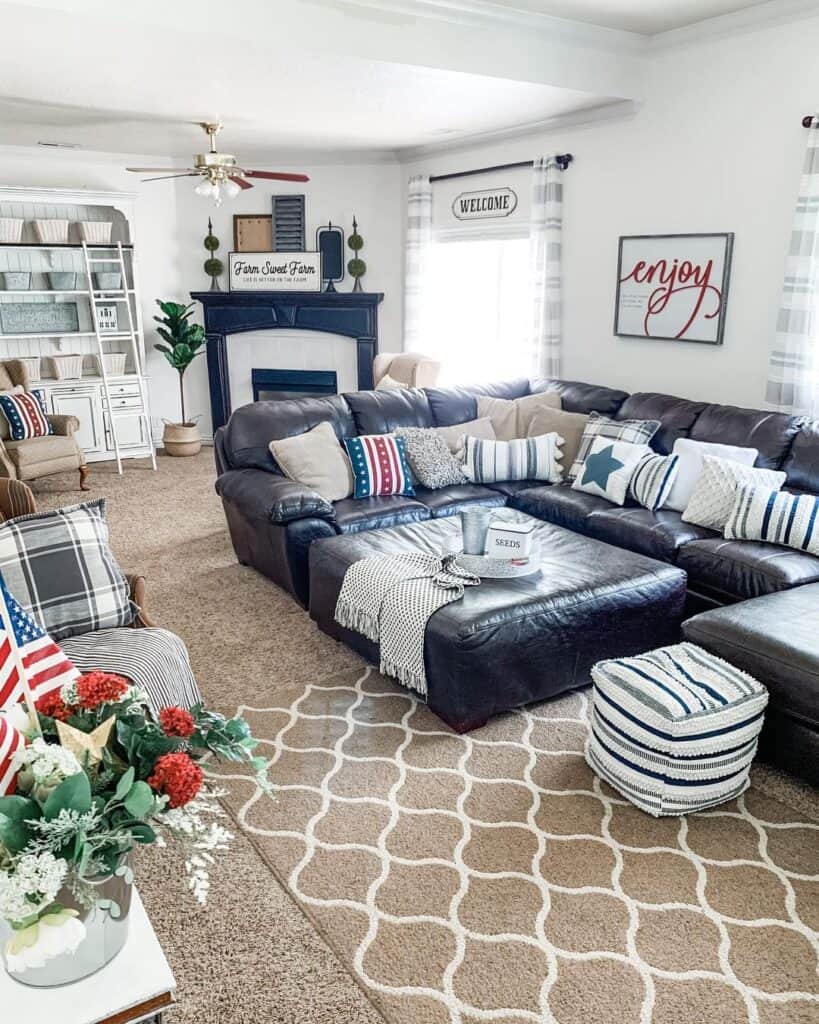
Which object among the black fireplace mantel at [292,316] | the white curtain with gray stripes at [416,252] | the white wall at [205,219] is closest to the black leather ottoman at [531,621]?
the white curtain with gray stripes at [416,252]

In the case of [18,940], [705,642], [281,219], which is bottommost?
[705,642]

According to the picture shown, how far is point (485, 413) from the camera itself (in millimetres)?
5266

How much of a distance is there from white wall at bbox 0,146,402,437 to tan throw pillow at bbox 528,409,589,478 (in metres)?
2.89

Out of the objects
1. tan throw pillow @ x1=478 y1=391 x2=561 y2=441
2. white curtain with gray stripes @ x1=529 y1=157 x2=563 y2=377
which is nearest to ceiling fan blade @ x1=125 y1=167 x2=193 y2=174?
white curtain with gray stripes @ x1=529 y1=157 x2=563 y2=377

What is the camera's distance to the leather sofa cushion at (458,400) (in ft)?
17.1

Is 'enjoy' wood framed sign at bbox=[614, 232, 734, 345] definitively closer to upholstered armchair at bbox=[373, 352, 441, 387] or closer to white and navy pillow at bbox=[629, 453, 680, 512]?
white and navy pillow at bbox=[629, 453, 680, 512]

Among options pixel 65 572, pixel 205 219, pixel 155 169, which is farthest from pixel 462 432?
pixel 155 169

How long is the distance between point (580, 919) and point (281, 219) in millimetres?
6784

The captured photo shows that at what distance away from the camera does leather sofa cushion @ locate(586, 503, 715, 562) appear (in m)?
3.85

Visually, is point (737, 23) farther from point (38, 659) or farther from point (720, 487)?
point (38, 659)

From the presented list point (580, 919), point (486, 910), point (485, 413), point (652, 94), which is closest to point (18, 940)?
point (486, 910)

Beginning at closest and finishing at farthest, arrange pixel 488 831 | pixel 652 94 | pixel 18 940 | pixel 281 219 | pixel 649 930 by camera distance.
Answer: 1. pixel 18 940
2. pixel 649 930
3. pixel 488 831
4. pixel 652 94
5. pixel 281 219

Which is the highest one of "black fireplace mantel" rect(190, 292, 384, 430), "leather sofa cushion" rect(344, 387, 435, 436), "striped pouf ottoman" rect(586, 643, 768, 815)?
"black fireplace mantel" rect(190, 292, 384, 430)

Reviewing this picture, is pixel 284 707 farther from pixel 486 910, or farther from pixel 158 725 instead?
pixel 158 725
